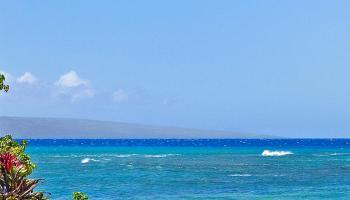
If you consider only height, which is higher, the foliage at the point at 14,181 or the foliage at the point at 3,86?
the foliage at the point at 3,86

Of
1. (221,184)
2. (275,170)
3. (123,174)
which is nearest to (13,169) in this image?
(221,184)

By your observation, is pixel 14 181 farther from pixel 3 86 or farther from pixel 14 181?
pixel 3 86

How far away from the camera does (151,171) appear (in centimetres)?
7531

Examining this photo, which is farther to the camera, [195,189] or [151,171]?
[151,171]

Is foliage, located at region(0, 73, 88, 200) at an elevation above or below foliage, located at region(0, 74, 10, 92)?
below

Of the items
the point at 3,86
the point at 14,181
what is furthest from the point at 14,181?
the point at 3,86

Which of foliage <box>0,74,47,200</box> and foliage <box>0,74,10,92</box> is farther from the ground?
foliage <box>0,74,10,92</box>

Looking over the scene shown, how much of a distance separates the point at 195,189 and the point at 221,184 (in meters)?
4.42

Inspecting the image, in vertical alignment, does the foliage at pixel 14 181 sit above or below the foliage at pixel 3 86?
below

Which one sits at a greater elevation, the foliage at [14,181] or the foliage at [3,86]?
the foliage at [3,86]

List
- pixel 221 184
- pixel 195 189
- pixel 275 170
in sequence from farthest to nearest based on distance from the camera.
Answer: pixel 275 170, pixel 221 184, pixel 195 189

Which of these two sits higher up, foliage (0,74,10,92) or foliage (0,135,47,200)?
foliage (0,74,10,92)

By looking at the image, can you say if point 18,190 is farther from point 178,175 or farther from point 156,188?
point 178,175

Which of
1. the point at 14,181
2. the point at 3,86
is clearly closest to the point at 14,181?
the point at 14,181
